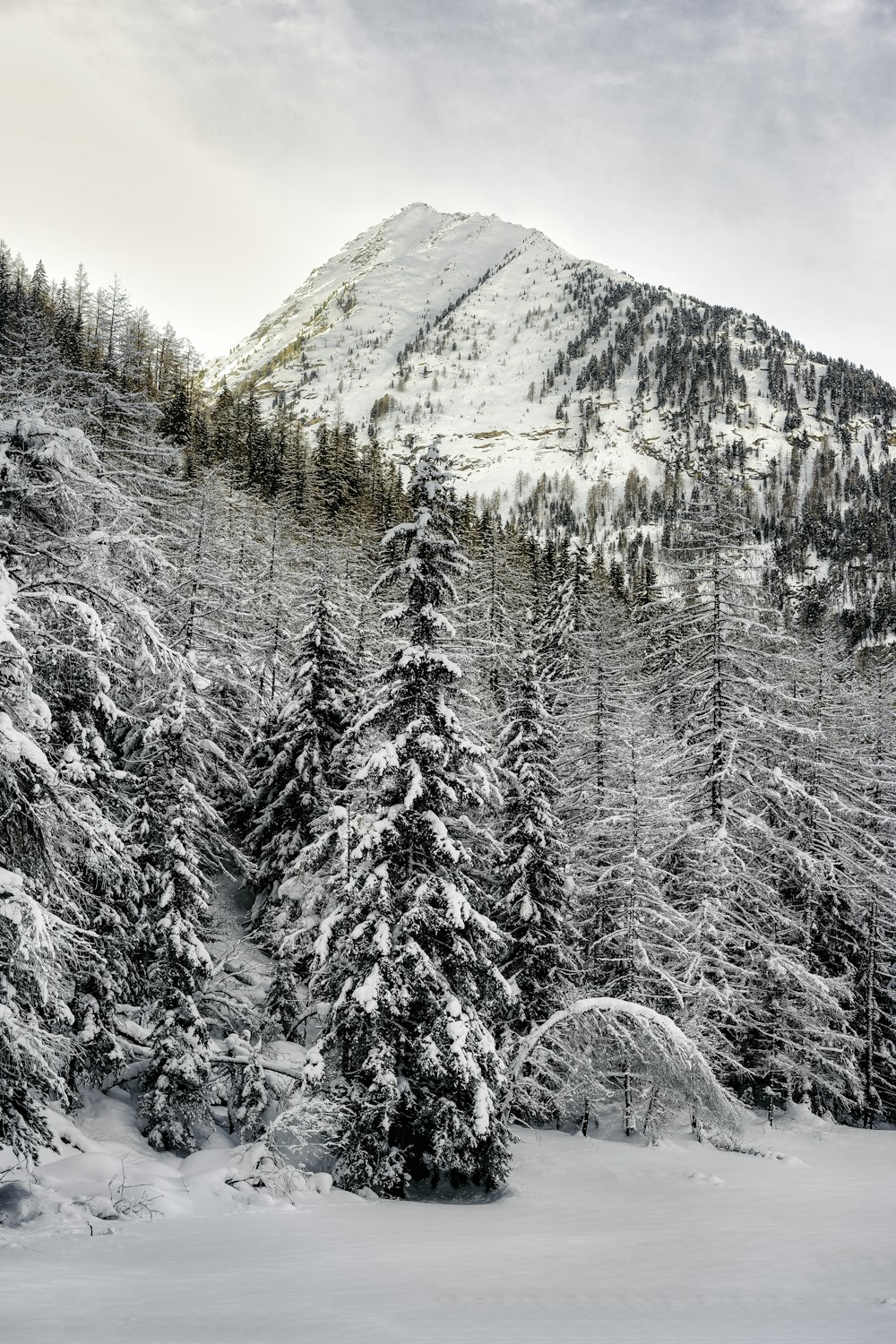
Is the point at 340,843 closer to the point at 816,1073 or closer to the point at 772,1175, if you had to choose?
the point at 772,1175

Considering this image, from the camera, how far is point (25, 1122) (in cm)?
838

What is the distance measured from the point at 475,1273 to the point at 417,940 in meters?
6.93

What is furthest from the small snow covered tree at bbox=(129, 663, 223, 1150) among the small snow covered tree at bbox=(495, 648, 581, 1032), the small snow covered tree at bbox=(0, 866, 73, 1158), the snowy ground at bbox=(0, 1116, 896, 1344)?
the small snow covered tree at bbox=(495, 648, 581, 1032)

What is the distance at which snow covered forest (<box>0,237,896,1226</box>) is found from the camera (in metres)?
9.23

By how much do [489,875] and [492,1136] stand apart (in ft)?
22.3

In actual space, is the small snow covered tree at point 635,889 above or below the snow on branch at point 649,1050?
above

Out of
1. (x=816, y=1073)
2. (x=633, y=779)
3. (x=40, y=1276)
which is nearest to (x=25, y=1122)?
(x=40, y=1276)

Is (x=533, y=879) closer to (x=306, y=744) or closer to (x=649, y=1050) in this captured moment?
(x=649, y=1050)

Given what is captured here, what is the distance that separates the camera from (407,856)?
14.5m

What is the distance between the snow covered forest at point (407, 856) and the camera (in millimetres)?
9227

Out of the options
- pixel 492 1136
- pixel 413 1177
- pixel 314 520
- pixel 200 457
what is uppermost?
pixel 200 457

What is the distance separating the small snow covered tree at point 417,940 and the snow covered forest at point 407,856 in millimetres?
69

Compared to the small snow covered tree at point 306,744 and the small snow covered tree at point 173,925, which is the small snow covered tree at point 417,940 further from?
the small snow covered tree at point 306,744

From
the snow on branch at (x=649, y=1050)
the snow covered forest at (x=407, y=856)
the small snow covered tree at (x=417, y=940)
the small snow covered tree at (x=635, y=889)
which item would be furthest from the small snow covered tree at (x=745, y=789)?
the small snow covered tree at (x=417, y=940)
